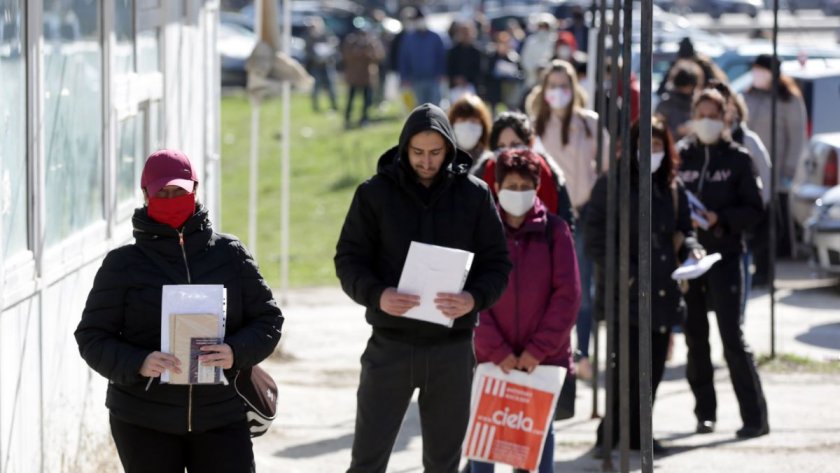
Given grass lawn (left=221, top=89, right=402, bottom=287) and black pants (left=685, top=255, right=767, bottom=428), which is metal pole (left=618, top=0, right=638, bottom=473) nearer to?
black pants (left=685, top=255, right=767, bottom=428)

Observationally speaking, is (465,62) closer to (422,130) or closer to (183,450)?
(422,130)

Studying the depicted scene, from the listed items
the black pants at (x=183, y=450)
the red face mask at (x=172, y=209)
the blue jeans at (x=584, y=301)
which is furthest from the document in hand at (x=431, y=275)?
the blue jeans at (x=584, y=301)

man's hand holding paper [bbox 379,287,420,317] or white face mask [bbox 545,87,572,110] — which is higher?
white face mask [bbox 545,87,572,110]

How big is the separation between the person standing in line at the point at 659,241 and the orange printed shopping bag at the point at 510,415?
47.3 inches

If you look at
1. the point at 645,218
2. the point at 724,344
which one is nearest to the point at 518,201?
the point at 645,218

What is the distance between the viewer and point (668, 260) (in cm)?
816

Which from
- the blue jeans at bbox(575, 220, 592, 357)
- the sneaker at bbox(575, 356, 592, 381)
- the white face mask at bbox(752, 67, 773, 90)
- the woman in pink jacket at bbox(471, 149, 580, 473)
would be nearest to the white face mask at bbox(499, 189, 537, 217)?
the woman in pink jacket at bbox(471, 149, 580, 473)

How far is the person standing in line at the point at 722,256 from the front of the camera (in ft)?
29.3

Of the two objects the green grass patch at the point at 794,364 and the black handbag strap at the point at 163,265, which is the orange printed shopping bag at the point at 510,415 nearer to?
the black handbag strap at the point at 163,265

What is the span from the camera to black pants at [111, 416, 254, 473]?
523 cm

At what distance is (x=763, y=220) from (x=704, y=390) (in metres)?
1.09

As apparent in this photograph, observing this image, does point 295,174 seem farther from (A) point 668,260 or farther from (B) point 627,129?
(B) point 627,129

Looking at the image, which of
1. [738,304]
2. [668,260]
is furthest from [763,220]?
[668,260]

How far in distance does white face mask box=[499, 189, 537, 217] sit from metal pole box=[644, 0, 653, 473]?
1225mm
